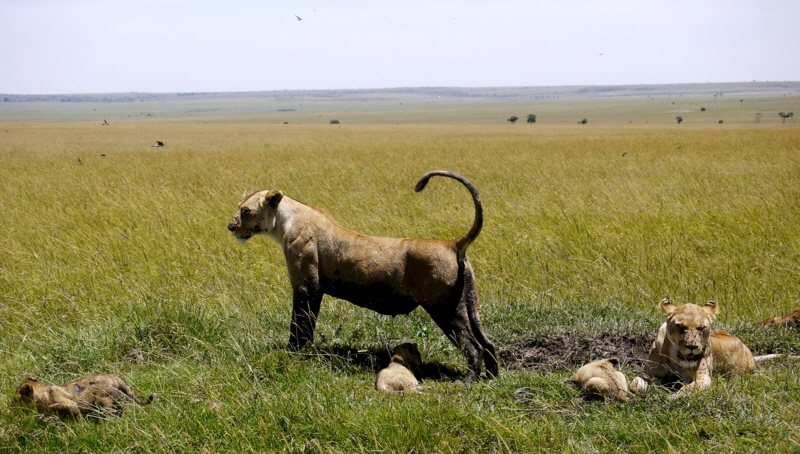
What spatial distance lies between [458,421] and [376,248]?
157 centimetres

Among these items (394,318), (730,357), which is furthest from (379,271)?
(730,357)

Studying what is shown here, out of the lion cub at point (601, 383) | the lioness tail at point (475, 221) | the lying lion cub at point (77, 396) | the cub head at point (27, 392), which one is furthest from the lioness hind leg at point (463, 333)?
the cub head at point (27, 392)

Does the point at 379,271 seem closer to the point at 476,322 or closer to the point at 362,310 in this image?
the point at 476,322

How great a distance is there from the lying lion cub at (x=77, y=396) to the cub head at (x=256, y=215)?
1.59 metres

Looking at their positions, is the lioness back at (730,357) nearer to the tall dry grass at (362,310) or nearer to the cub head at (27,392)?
the tall dry grass at (362,310)

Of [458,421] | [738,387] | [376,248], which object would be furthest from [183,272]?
[738,387]

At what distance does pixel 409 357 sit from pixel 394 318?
1.39m

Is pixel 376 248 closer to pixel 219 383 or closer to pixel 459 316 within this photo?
pixel 459 316

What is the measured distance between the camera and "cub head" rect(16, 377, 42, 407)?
12.9 feet

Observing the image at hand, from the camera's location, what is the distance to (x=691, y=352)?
172 inches

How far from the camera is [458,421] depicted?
3.74 m

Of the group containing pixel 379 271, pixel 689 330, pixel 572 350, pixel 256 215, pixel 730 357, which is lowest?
pixel 572 350

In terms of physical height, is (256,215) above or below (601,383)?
above

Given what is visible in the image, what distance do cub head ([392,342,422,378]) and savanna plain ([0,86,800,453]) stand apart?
203 mm
